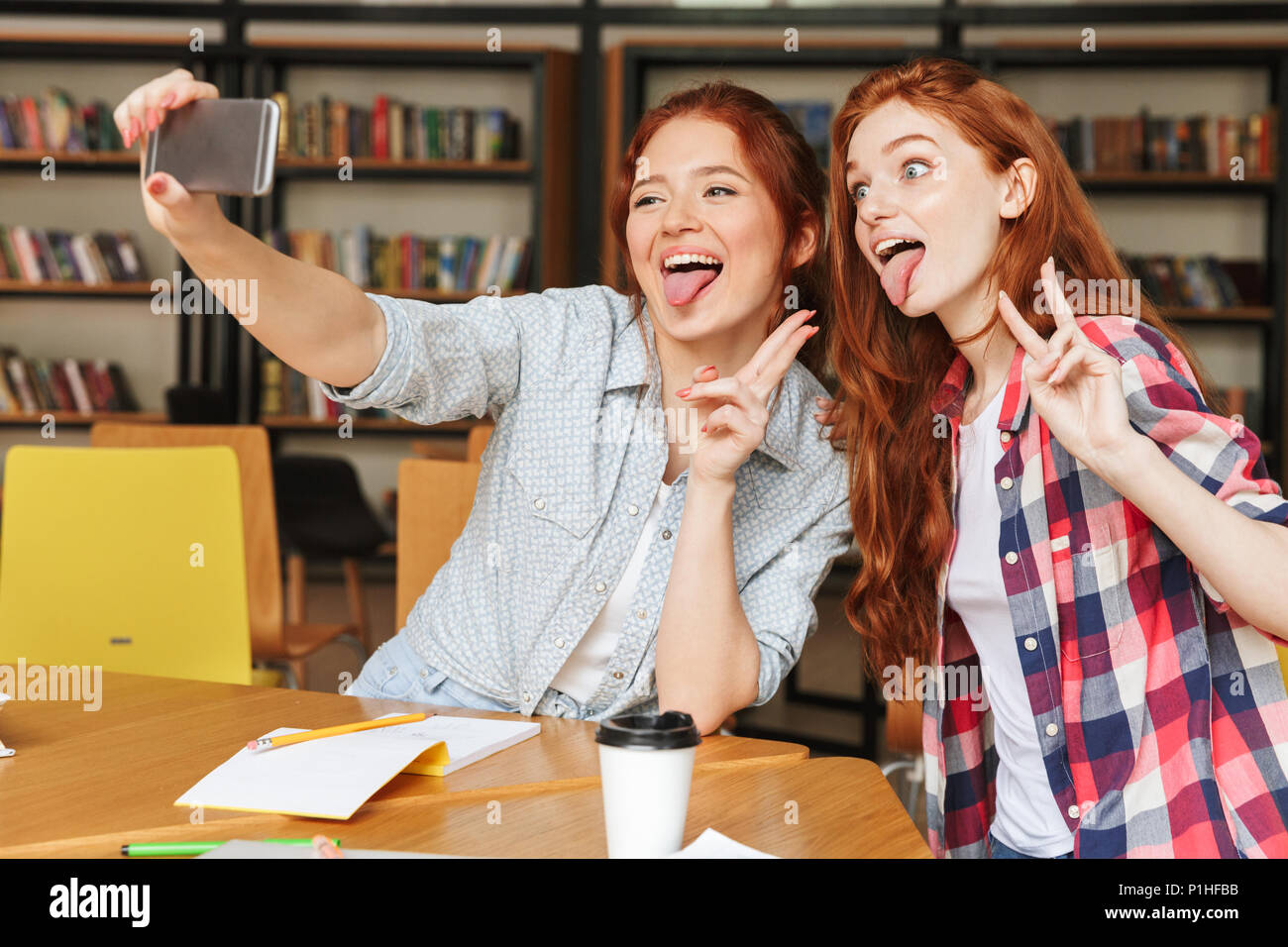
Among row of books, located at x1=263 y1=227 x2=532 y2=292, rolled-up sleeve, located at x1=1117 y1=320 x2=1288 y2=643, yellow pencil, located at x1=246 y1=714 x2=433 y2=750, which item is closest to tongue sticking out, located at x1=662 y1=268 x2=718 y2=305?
rolled-up sleeve, located at x1=1117 y1=320 x2=1288 y2=643

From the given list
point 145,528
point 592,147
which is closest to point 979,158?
point 145,528

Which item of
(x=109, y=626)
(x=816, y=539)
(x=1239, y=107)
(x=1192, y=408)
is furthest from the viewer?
(x=1239, y=107)

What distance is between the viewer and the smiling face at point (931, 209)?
4.60 ft

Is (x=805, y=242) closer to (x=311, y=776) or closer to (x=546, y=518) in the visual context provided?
(x=546, y=518)

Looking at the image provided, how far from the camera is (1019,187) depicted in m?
1.42

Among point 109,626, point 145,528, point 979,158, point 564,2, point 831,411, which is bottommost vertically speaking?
point 109,626

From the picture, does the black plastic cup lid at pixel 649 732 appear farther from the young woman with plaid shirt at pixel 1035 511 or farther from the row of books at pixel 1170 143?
the row of books at pixel 1170 143

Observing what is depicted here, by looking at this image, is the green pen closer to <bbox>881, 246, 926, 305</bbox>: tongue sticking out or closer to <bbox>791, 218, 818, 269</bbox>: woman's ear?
<bbox>881, 246, 926, 305</bbox>: tongue sticking out

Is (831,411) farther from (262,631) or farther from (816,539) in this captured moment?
(262,631)

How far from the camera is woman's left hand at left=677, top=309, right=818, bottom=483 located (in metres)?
1.36

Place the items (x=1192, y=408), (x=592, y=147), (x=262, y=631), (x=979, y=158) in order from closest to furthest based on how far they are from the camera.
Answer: (x=1192, y=408), (x=979, y=158), (x=262, y=631), (x=592, y=147)

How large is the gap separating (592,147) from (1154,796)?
480 cm

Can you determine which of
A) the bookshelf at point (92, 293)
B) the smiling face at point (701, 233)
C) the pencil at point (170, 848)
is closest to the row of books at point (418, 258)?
the bookshelf at point (92, 293)
